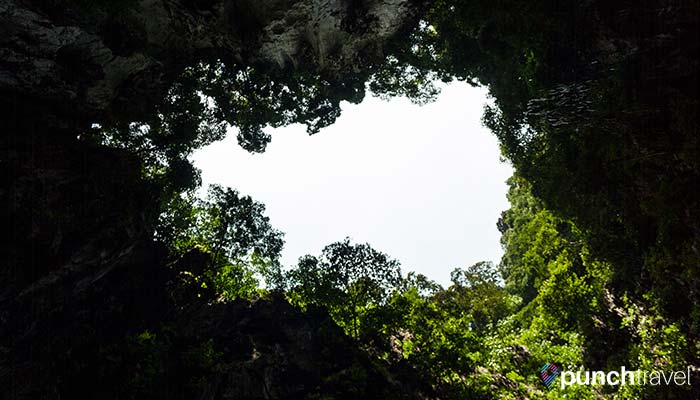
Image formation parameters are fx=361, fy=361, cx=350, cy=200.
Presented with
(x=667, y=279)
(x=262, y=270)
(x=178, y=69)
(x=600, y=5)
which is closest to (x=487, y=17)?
(x=600, y=5)

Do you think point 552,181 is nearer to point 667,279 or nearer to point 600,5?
point 667,279

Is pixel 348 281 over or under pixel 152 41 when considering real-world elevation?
under

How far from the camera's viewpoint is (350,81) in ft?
131

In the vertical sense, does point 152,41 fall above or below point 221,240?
above

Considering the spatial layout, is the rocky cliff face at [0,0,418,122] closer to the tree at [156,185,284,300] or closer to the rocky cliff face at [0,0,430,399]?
the rocky cliff face at [0,0,430,399]

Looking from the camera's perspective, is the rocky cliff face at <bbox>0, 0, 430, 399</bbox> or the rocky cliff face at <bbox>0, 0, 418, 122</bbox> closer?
the rocky cliff face at <bbox>0, 0, 418, 122</bbox>

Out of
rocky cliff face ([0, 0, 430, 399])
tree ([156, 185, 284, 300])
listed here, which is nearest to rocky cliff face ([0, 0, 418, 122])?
rocky cliff face ([0, 0, 430, 399])

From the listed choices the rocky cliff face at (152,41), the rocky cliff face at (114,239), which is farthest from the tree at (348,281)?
the rocky cliff face at (152,41)

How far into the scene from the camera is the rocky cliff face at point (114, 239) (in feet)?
62.3

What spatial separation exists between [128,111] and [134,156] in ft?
10.5

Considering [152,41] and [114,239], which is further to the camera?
[152,41]

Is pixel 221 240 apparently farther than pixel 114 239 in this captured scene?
Yes

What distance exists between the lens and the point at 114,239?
76.9 feet

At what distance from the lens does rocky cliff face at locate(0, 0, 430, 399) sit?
1898 cm
